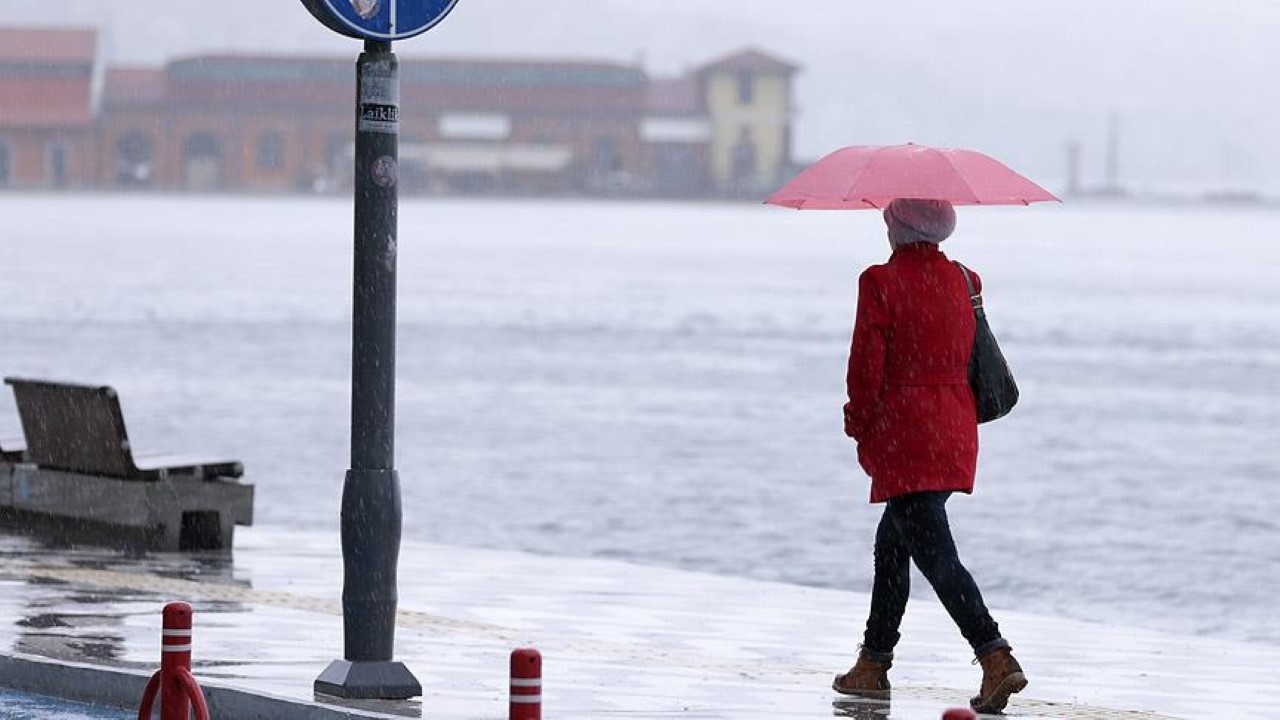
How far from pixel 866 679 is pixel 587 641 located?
1964mm

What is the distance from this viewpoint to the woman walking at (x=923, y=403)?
7859 mm

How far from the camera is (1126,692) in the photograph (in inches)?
361

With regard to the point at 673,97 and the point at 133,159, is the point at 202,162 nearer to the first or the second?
the point at 133,159

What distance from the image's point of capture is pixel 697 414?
33.1 m

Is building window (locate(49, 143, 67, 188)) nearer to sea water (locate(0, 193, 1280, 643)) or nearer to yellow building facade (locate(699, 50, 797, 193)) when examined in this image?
yellow building facade (locate(699, 50, 797, 193))

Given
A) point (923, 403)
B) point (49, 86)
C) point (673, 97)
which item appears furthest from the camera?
point (673, 97)

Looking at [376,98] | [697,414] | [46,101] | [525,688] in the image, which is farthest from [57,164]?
[525,688]

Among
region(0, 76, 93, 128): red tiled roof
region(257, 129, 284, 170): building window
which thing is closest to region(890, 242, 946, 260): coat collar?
region(0, 76, 93, 128): red tiled roof

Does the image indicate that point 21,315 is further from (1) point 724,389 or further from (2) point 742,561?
(2) point 742,561

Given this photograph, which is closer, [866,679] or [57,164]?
[866,679]

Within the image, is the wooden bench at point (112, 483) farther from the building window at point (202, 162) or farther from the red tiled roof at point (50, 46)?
the building window at point (202, 162)

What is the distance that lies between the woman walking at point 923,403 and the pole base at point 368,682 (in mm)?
1653

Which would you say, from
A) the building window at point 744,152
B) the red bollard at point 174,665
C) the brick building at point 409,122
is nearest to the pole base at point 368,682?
the red bollard at point 174,665

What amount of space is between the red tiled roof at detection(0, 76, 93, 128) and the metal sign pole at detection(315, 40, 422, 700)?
160561 millimetres
